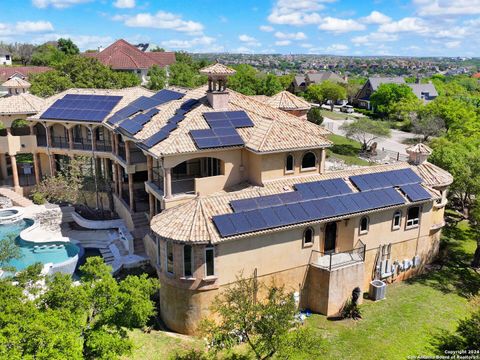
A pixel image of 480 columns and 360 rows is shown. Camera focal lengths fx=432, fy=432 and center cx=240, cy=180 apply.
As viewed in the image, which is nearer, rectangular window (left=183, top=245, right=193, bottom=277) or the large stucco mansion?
rectangular window (left=183, top=245, right=193, bottom=277)

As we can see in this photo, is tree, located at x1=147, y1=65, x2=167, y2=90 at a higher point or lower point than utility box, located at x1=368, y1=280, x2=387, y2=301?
higher

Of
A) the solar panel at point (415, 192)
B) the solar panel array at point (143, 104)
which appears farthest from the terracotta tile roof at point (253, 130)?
the solar panel at point (415, 192)

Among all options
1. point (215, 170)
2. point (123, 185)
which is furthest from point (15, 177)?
point (215, 170)

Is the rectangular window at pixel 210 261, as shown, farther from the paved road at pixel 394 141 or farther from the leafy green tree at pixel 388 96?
the leafy green tree at pixel 388 96

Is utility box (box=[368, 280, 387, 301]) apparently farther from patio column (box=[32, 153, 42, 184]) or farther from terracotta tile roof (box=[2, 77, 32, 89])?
terracotta tile roof (box=[2, 77, 32, 89])

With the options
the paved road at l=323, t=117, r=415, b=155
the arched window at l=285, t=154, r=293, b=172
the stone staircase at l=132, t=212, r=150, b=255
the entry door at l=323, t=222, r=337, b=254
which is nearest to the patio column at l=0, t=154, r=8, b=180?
the stone staircase at l=132, t=212, r=150, b=255

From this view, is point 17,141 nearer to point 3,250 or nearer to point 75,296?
point 3,250
